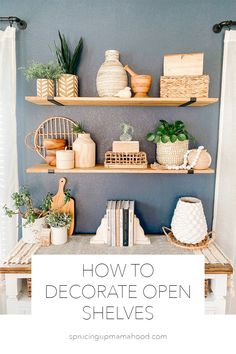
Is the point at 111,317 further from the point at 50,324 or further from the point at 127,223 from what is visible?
the point at 127,223

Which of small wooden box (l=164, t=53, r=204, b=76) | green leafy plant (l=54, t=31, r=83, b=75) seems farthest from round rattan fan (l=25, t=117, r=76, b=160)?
small wooden box (l=164, t=53, r=204, b=76)

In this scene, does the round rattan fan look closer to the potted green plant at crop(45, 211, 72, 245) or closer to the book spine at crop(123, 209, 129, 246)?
the potted green plant at crop(45, 211, 72, 245)

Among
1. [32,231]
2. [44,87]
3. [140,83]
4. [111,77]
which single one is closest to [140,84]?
[140,83]

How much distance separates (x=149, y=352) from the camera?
4.12ft

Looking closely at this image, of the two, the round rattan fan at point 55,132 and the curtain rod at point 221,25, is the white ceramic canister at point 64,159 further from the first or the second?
the curtain rod at point 221,25

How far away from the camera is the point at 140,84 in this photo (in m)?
1.71

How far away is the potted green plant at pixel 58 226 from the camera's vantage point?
72.1 inches

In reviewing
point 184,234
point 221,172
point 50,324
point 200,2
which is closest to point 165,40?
point 200,2

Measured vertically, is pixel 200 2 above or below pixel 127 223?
above

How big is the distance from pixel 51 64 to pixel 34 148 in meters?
0.52

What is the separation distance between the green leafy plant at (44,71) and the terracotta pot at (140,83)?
0.39 metres

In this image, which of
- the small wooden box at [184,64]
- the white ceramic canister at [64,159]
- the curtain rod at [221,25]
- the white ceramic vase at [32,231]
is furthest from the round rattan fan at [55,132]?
the curtain rod at [221,25]

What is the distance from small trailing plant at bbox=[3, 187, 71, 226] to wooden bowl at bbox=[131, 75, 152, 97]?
2.51 feet

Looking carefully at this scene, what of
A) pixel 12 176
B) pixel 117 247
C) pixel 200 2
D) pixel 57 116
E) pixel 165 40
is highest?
pixel 200 2
